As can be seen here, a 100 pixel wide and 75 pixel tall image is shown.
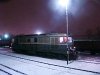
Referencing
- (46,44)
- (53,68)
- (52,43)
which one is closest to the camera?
(53,68)

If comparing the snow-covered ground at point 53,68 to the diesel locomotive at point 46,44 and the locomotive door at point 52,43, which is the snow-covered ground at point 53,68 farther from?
the locomotive door at point 52,43

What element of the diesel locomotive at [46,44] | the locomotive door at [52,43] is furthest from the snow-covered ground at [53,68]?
the locomotive door at [52,43]

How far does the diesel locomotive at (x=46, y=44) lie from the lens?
692 inches

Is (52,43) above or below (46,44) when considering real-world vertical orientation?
above

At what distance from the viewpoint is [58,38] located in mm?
18422

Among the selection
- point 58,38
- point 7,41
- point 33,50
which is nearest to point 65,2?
point 58,38

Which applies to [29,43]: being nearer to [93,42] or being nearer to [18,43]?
[18,43]

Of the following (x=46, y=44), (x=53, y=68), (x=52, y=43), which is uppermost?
(x=52, y=43)

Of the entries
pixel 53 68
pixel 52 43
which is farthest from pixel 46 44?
pixel 53 68

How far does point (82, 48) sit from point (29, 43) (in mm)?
8314

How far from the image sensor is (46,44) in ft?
66.7

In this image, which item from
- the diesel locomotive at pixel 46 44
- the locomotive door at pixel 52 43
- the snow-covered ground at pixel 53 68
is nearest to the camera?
the snow-covered ground at pixel 53 68

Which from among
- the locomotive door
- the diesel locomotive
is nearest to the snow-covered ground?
the diesel locomotive

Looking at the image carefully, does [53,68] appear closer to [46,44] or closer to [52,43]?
[52,43]
